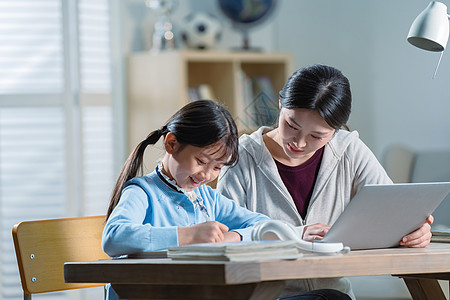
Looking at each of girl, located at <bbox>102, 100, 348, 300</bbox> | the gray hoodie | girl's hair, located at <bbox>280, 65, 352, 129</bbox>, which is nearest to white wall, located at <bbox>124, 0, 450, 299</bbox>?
the gray hoodie

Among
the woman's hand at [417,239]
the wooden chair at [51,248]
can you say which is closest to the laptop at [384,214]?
the woman's hand at [417,239]

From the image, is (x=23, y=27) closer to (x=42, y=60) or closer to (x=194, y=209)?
(x=42, y=60)

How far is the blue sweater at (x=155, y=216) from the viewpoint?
4.35ft

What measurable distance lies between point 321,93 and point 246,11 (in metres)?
2.08

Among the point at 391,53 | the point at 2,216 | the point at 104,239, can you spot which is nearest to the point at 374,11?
the point at 391,53

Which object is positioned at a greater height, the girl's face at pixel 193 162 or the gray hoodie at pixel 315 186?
the girl's face at pixel 193 162

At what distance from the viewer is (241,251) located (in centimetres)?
116

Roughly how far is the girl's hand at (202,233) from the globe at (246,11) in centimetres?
246

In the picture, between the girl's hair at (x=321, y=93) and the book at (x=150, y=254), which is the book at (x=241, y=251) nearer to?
the book at (x=150, y=254)

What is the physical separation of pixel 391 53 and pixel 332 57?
1.18ft

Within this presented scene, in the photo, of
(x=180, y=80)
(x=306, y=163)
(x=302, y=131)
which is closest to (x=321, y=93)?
(x=302, y=131)

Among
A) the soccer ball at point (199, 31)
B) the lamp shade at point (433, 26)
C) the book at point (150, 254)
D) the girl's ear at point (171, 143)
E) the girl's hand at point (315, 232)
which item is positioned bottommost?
the girl's hand at point (315, 232)

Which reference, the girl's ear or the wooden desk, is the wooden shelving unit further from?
the wooden desk

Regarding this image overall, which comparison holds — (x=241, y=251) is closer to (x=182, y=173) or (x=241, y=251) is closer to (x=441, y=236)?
(x=182, y=173)
